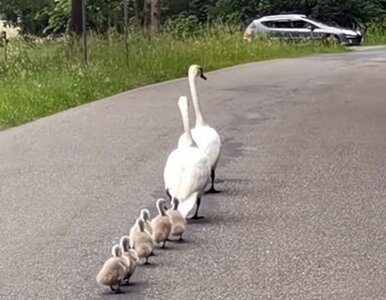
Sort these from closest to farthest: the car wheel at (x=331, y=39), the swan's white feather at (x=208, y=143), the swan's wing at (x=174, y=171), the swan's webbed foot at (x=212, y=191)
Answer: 1. the swan's wing at (x=174, y=171)
2. the swan's white feather at (x=208, y=143)
3. the swan's webbed foot at (x=212, y=191)
4. the car wheel at (x=331, y=39)

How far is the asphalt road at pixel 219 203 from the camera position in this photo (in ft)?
22.2

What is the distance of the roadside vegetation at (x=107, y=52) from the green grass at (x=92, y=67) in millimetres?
16

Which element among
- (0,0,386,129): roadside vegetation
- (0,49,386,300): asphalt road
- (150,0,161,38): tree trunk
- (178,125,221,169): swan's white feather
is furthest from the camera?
(150,0,161,38): tree trunk

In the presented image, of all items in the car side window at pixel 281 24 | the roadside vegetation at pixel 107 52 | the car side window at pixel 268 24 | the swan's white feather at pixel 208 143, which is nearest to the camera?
the swan's white feather at pixel 208 143

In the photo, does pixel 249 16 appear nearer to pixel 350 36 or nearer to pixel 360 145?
pixel 350 36

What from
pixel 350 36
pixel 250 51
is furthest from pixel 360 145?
pixel 350 36

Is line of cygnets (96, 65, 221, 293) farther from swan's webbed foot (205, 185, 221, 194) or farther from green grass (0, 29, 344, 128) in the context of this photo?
green grass (0, 29, 344, 128)

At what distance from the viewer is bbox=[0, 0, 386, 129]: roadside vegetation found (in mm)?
17516

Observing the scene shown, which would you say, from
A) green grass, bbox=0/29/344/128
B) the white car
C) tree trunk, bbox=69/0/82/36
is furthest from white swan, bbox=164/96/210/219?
the white car

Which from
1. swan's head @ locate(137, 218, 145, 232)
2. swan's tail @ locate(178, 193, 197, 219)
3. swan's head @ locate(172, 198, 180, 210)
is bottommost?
swan's tail @ locate(178, 193, 197, 219)

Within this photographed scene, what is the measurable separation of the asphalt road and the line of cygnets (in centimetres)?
15

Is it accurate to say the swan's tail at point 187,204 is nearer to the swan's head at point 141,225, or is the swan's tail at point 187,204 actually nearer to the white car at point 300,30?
the swan's head at point 141,225

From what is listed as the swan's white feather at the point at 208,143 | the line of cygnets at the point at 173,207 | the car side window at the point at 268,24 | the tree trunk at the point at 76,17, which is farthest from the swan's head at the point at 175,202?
the car side window at the point at 268,24

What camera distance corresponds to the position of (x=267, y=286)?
6617 millimetres
